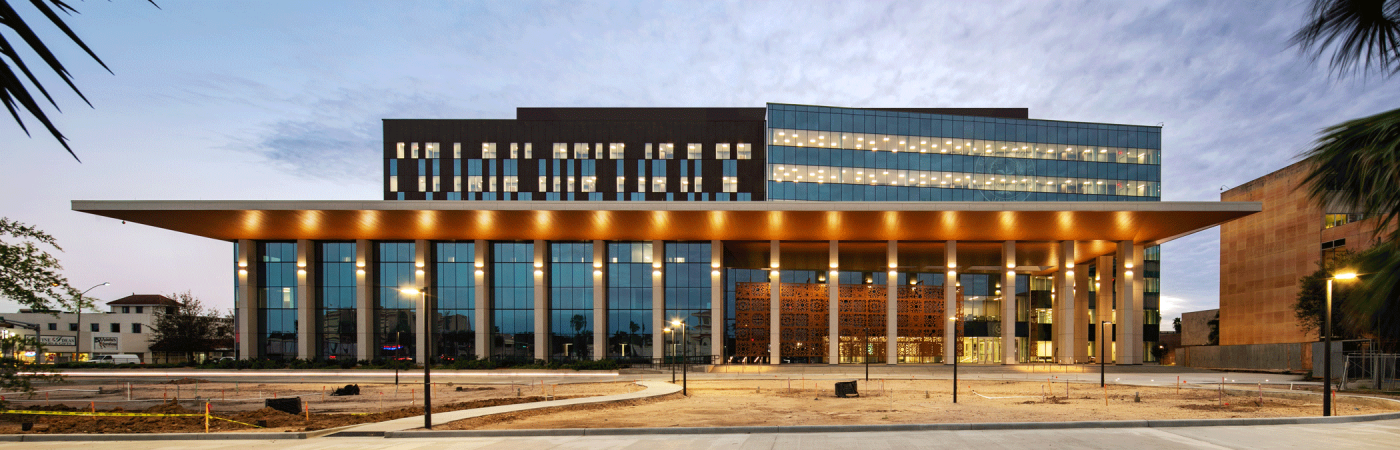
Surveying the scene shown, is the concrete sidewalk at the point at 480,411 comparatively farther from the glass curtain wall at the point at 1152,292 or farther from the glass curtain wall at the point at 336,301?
the glass curtain wall at the point at 1152,292

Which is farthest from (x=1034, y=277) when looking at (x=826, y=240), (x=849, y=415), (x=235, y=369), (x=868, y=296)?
(x=235, y=369)

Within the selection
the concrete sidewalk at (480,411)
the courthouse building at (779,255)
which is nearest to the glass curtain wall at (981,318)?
the courthouse building at (779,255)

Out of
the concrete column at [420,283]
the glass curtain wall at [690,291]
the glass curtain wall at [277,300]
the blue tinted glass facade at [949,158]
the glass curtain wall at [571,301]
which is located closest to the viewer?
the concrete column at [420,283]

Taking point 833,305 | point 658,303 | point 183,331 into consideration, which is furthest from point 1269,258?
point 183,331

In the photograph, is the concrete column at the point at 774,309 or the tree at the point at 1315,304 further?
the concrete column at the point at 774,309

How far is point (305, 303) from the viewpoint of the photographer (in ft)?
182

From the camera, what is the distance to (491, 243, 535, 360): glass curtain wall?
57125 mm

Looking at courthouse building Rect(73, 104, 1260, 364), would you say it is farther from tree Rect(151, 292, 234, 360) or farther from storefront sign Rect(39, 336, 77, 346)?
storefront sign Rect(39, 336, 77, 346)

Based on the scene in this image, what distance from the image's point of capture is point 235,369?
5262 cm

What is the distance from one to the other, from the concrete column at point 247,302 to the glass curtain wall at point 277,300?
525mm

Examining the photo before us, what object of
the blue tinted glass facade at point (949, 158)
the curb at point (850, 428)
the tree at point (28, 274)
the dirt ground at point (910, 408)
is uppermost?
the blue tinted glass facade at point (949, 158)

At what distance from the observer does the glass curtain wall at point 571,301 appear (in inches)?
2237

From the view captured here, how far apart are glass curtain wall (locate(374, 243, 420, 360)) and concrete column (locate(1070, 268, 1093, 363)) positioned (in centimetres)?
5278

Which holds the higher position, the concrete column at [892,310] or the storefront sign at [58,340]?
the concrete column at [892,310]
